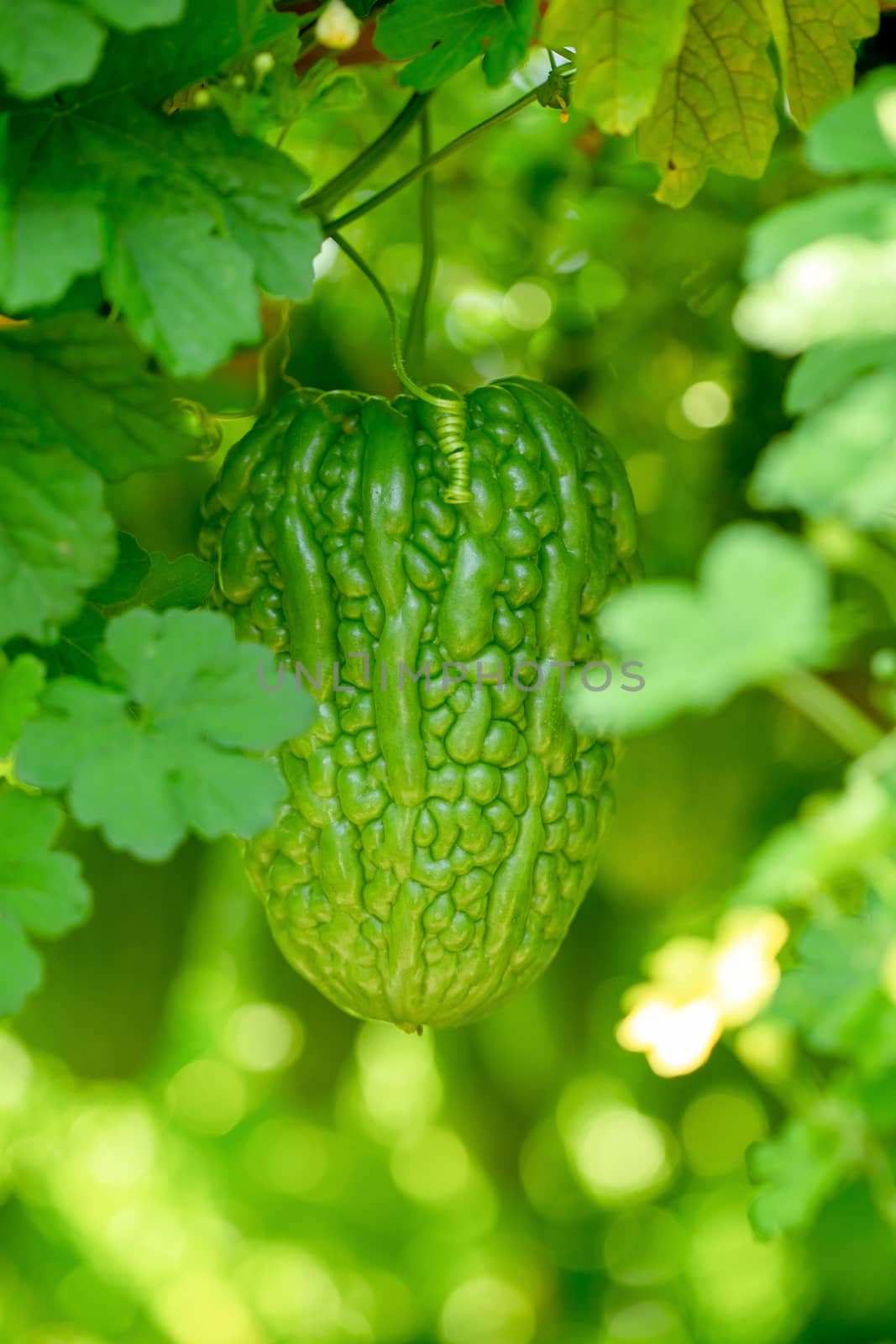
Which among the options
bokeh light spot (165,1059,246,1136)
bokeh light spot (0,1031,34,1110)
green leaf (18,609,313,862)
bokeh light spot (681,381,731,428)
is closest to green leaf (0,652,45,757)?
green leaf (18,609,313,862)

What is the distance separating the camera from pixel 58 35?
0.54 m

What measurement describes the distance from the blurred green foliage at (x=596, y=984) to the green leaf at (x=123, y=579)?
23 centimetres

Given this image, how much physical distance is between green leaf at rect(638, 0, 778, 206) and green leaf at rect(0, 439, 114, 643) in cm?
45

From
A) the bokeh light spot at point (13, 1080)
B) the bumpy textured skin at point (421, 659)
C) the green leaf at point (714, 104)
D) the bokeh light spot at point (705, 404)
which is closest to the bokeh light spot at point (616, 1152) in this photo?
the bokeh light spot at point (13, 1080)

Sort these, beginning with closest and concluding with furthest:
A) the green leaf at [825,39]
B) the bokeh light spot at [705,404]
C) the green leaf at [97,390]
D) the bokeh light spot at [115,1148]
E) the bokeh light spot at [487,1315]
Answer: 1. the green leaf at [97,390]
2. the green leaf at [825,39]
3. the bokeh light spot at [705,404]
4. the bokeh light spot at [487,1315]
5. the bokeh light spot at [115,1148]

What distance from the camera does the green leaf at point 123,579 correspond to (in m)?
0.71

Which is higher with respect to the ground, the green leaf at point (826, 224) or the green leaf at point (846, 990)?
the green leaf at point (826, 224)

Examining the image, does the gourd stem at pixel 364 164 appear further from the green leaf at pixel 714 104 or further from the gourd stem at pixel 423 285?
the green leaf at pixel 714 104

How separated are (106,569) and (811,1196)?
38cm

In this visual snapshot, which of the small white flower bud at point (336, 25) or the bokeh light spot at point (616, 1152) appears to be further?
the bokeh light spot at point (616, 1152)

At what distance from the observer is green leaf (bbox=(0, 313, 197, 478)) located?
62 cm

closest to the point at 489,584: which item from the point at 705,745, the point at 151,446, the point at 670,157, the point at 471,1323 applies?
the point at 151,446

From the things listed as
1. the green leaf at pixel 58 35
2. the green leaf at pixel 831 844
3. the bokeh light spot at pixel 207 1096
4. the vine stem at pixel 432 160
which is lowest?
the bokeh light spot at pixel 207 1096

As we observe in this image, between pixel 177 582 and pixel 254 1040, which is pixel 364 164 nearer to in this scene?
pixel 177 582
